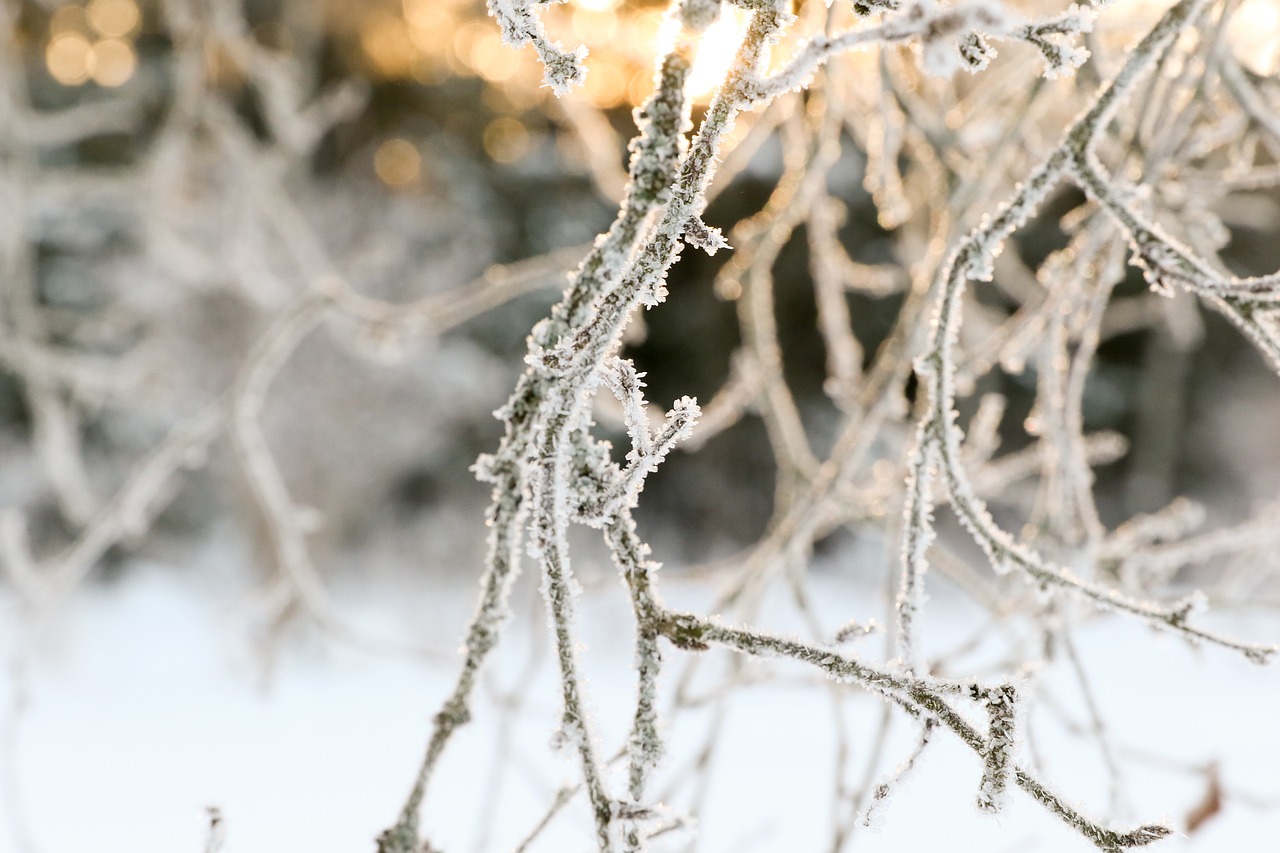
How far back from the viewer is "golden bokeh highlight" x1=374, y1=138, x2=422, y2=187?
9.12 metres

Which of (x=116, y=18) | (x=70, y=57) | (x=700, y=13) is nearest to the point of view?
(x=700, y=13)

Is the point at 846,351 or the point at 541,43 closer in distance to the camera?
the point at 541,43

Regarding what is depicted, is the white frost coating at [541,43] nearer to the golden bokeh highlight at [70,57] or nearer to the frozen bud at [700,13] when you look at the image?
the frozen bud at [700,13]

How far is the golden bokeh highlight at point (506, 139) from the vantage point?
9227 mm

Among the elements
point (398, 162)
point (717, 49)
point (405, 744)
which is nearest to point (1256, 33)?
point (717, 49)

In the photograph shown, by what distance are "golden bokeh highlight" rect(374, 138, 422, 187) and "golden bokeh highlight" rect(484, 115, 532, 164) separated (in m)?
0.63

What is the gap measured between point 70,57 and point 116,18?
511mm

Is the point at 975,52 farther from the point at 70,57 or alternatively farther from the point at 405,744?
the point at 70,57

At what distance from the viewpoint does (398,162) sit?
9266mm

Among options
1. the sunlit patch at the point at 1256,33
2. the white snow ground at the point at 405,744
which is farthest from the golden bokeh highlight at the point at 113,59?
the sunlit patch at the point at 1256,33

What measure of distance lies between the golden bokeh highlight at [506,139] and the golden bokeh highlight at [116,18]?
281 cm

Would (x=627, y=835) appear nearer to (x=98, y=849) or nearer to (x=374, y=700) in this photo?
(x=98, y=849)

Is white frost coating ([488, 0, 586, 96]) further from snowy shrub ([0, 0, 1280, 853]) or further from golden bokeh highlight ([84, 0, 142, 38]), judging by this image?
golden bokeh highlight ([84, 0, 142, 38])

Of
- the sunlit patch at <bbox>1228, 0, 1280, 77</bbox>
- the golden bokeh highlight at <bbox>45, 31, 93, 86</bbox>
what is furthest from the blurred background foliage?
the sunlit patch at <bbox>1228, 0, 1280, 77</bbox>
